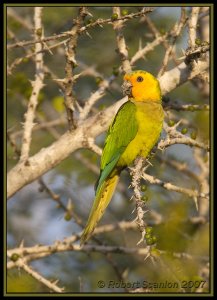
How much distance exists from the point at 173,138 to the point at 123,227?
162 cm

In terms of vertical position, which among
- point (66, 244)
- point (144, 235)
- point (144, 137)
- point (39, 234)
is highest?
point (39, 234)

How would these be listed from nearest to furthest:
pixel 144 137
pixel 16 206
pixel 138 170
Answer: pixel 138 170
pixel 144 137
pixel 16 206

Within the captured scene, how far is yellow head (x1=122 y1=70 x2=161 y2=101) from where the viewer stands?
6613 mm

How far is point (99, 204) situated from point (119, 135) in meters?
0.78

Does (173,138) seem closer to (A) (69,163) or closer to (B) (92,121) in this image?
(B) (92,121)

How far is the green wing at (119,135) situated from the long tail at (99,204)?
0.17m

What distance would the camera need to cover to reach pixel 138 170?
232 inches

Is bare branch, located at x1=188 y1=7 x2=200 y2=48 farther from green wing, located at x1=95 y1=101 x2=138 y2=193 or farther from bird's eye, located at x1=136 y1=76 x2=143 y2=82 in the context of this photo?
green wing, located at x1=95 y1=101 x2=138 y2=193

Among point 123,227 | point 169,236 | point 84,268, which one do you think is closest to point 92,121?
point 123,227

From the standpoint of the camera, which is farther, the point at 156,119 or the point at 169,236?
the point at 156,119

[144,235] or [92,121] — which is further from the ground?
[92,121]

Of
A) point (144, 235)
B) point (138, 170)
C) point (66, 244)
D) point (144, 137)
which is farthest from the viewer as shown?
point (66, 244)

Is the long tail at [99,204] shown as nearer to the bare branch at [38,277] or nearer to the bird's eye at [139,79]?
the bare branch at [38,277]

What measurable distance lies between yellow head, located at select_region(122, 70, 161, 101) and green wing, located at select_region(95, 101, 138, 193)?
0.33 metres
